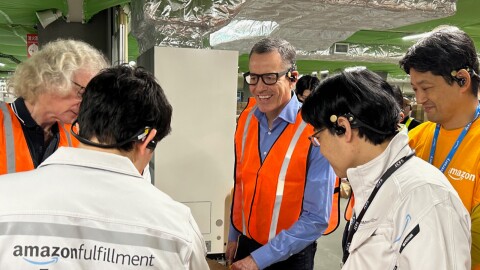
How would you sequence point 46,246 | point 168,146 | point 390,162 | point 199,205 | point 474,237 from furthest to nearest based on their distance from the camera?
point 199,205
point 168,146
point 474,237
point 390,162
point 46,246

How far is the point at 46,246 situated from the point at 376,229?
0.72 m

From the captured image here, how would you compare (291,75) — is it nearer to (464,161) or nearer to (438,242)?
(464,161)

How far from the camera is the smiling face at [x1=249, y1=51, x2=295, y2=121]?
1.65 metres

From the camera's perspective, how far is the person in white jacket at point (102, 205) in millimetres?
695

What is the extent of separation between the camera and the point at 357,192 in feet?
3.23

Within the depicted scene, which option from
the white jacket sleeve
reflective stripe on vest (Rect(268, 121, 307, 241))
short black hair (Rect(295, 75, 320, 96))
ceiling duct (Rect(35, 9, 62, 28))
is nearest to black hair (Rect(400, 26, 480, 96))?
reflective stripe on vest (Rect(268, 121, 307, 241))

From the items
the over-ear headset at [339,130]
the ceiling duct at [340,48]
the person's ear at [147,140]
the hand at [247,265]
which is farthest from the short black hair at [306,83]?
the ceiling duct at [340,48]

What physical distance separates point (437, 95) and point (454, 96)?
0.06 m

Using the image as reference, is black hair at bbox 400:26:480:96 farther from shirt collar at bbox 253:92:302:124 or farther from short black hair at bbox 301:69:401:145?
shirt collar at bbox 253:92:302:124

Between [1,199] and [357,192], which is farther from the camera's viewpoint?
[357,192]

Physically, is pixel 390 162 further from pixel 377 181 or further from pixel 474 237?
pixel 474 237

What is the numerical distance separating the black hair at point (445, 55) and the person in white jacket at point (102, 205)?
0.98 metres

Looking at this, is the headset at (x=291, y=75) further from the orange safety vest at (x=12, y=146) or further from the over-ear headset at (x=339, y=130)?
the orange safety vest at (x=12, y=146)

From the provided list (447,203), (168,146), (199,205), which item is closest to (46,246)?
(447,203)
